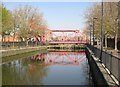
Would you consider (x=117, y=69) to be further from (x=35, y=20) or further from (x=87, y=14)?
(x=35, y=20)

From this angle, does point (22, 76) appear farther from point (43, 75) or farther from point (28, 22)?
point (28, 22)

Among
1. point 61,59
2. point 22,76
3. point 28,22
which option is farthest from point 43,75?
point 28,22

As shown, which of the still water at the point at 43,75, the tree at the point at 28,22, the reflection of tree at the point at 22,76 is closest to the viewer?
the reflection of tree at the point at 22,76

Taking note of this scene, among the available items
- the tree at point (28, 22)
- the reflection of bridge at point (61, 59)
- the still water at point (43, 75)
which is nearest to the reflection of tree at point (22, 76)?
the still water at point (43, 75)

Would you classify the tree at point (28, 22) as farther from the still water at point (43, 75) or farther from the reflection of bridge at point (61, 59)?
the still water at point (43, 75)

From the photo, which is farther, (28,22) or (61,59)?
(28,22)

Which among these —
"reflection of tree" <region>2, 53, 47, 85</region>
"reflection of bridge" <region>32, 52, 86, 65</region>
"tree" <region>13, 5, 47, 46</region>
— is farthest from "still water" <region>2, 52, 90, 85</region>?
"tree" <region>13, 5, 47, 46</region>

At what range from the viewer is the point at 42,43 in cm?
9094

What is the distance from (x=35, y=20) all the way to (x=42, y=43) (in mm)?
16122

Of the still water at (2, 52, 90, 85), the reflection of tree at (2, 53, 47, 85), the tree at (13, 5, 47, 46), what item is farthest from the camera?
the tree at (13, 5, 47, 46)

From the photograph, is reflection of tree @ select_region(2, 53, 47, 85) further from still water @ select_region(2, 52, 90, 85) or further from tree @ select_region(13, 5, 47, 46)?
tree @ select_region(13, 5, 47, 46)

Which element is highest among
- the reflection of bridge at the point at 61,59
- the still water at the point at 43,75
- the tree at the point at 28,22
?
the tree at the point at 28,22

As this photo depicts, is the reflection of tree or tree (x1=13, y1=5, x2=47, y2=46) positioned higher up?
tree (x1=13, y1=5, x2=47, y2=46)

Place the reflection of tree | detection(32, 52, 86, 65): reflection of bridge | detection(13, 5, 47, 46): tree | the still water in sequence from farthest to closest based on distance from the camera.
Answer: detection(13, 5, 47, 46): tree, detection(32, 52, 86, 65): reflection of bridge, the still water, the reflection of tree
